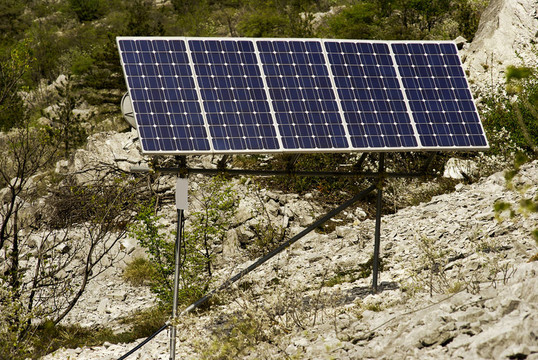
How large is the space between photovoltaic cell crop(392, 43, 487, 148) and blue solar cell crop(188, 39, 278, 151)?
2.77 metres

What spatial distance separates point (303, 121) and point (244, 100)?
3.47ft

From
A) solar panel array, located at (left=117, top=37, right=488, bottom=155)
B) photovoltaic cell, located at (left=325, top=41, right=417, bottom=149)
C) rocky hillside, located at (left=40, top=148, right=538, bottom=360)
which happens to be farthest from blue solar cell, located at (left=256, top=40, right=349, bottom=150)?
rocky hillside, located at (left=40, top=148, right=538, bottom=360)

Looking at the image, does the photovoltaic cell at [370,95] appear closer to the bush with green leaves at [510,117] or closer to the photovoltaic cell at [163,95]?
the photovoltaic cell at [163,95]

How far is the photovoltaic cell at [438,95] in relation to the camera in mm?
12320

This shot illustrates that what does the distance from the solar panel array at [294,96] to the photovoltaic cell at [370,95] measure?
2cm

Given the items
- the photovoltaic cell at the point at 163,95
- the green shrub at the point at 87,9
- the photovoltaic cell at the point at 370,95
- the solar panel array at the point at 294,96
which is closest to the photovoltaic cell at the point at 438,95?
the solar panel array at the point at 294,96

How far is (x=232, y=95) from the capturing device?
11906 millimetres

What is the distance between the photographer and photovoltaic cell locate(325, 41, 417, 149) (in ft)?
39.5

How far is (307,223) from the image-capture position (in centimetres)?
1992

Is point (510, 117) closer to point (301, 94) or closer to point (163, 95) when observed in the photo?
point (301, 94)

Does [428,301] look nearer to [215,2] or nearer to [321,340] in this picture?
[321,340]

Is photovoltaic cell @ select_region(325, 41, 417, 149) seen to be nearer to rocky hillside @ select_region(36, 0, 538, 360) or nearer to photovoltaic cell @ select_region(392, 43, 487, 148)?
photovoltaic cell @ select_region(392, 43, 487, 148)

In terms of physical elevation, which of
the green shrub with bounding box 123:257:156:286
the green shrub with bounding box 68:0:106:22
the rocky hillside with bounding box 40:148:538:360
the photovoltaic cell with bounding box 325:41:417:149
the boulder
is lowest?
the rocky hillside with bounding box 40:148:538:360

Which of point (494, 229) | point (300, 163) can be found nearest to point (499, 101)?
point (300, 163)
